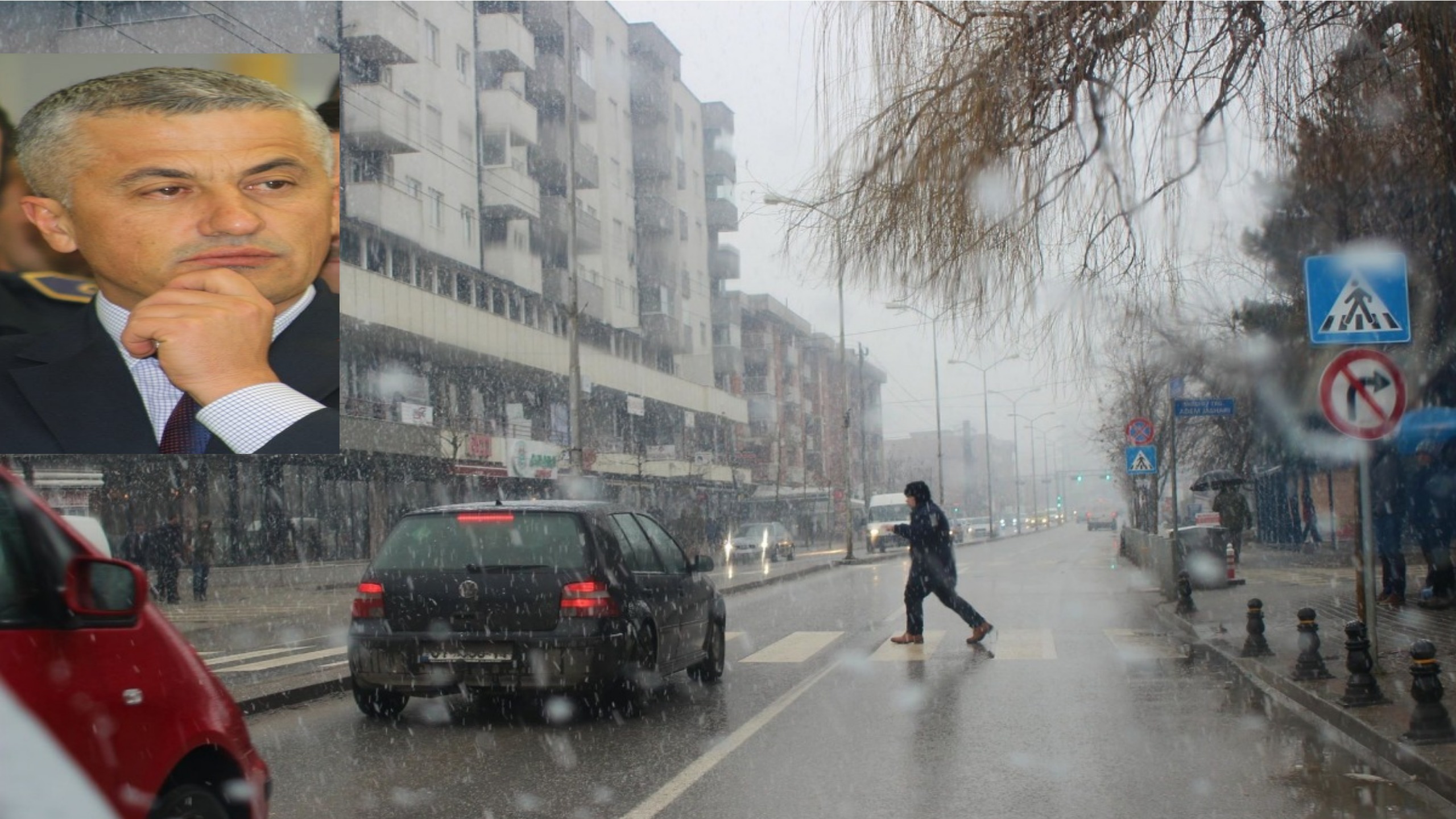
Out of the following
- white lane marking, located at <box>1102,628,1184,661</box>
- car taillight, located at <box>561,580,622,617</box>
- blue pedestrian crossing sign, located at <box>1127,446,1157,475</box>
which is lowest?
white lane marking, located at <box>1102,628,1184,661</box>

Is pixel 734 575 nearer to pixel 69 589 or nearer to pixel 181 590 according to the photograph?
pixel 181 590

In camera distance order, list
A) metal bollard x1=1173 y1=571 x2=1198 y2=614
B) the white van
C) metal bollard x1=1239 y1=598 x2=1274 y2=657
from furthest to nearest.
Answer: the white van < metal bollard x1=1173 y1=571 x2=1198 y2=614 < metal bollard x1=1239 y1=598 x2=1274 y2=657

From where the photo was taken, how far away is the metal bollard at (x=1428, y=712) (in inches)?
288

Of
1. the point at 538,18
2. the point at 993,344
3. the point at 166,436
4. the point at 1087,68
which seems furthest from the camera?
the point at 538,18

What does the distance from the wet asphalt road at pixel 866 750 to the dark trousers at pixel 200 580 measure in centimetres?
1559

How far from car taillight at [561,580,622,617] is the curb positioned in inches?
179

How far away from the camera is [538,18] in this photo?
4797 cm

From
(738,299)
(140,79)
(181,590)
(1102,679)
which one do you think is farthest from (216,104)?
(738,299)

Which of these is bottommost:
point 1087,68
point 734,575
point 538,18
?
point 734,575

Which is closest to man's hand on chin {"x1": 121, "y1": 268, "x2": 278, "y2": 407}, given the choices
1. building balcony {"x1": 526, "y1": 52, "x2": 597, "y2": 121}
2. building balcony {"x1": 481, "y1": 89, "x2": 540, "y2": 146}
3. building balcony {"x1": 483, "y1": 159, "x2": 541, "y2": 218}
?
building balcony {"x1": 483, "y1": 159, "x2": 541, "y2": 218}

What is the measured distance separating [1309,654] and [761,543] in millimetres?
35595

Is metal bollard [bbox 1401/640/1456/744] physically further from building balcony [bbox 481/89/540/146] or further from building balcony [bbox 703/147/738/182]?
building balcony [bbox 703/147/738/182]

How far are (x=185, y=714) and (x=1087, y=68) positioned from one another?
5935mm

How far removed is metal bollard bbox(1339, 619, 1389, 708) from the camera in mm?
8703
